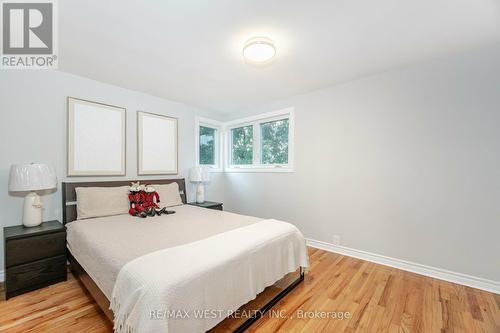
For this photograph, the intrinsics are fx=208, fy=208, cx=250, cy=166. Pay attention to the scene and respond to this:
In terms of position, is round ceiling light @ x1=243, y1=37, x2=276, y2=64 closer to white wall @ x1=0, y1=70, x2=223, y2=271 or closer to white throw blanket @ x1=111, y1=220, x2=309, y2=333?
white throw blanket @ x1=111, y1=220, x2=309, y2=333

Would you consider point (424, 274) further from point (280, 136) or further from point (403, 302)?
point (280, 136)

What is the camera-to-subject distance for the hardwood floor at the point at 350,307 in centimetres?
158

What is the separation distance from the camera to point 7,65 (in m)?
2.22

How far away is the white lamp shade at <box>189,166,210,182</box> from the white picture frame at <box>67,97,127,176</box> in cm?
108

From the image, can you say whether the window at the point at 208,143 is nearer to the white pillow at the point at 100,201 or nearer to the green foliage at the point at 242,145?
the green foliage at the point at 242,145

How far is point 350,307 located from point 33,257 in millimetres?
2985

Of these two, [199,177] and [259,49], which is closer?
[259,49]

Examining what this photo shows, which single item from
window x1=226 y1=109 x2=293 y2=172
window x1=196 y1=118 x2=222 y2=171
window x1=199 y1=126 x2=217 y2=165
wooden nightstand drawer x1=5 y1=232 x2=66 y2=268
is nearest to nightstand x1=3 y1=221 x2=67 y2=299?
wooden nightstand drawer x1=5 y1=232 x2=66 y2=268

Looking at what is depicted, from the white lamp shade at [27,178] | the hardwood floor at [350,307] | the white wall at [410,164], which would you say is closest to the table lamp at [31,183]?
the white lamp shade at [27,178]

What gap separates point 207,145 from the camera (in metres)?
4.41

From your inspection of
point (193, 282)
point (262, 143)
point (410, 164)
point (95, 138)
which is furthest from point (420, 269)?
point (95, 138)

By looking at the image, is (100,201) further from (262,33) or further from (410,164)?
(410,164)

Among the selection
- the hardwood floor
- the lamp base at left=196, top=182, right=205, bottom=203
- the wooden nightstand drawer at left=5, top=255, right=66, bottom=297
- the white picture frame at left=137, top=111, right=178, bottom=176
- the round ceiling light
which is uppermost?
the round ceiling light

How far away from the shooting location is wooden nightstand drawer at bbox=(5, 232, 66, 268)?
1894 mm
